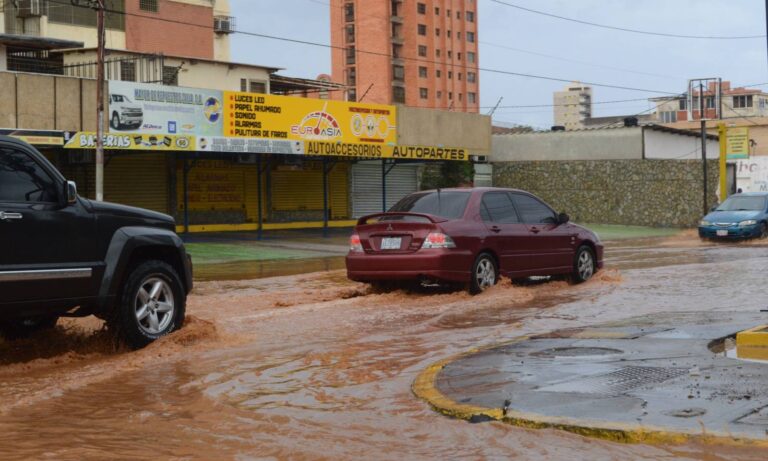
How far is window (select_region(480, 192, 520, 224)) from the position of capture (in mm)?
14719

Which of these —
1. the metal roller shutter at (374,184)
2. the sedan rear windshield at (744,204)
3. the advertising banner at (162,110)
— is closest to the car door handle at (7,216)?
the advertising banner at (162,110)

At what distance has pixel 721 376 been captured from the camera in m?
7.24

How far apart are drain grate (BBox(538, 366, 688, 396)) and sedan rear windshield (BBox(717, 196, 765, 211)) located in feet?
80.0

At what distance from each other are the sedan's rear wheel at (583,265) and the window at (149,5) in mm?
38461

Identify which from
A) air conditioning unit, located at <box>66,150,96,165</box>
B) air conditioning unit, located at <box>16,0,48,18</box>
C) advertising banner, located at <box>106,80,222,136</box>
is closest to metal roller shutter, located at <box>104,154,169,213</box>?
air conditioning unit, located at <box>66,150,96,165</box>

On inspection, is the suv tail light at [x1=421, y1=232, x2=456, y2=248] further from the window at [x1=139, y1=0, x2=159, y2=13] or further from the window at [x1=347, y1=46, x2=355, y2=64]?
the window at [x1=347, y1=46, x2=355, y2=64]

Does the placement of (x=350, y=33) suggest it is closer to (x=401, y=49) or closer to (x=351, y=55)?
(x=351, y=55)

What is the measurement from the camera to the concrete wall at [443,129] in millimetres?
36344

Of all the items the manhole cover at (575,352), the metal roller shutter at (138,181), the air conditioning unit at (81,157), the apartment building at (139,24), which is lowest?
the manhole cover at (575,352)

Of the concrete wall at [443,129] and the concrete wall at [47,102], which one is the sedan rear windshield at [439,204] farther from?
the concrete wall at [443,129]

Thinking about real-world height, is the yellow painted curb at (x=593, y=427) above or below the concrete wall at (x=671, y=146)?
below

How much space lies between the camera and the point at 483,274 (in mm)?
14375

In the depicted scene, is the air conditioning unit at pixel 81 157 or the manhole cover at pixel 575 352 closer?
the manhole cover at pixel 575 352

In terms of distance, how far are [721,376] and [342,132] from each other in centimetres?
2683
